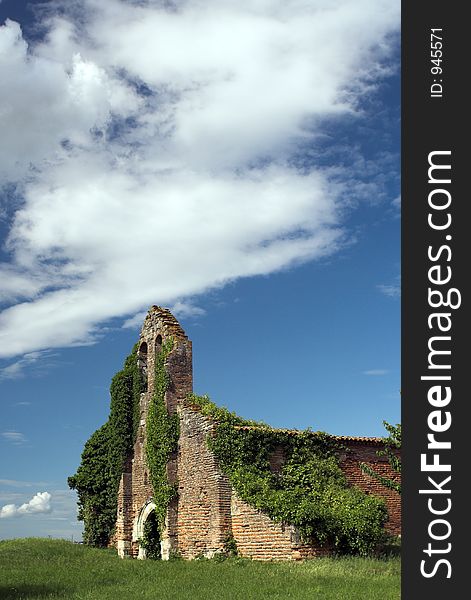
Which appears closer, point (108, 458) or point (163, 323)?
point (163, 323)

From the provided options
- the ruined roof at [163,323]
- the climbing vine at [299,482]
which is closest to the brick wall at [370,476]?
the climbing vine at [299,482]

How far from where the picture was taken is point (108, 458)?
34.4m

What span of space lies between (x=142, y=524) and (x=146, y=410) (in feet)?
15.5

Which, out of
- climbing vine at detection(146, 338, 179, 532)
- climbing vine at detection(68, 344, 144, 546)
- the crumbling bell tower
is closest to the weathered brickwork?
the crumbling bell tower

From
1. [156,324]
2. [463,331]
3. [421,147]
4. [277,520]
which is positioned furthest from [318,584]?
[156,324]

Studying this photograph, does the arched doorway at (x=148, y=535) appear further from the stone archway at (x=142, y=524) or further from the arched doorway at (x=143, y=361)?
the arched doorway at (x=143, y=361)

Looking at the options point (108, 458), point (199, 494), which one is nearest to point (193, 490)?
point (199, 494)

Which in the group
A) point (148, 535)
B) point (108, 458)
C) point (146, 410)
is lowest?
point (148, 535)

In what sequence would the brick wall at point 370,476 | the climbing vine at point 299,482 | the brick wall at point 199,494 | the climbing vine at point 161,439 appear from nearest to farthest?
the climbing vine at point 299,482 < the brick wall at point 199,494 < the brick wall at point 370,476 < the climbing vine at point 161,439

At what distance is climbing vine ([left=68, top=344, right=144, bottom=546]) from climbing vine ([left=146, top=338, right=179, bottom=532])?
2.87 m

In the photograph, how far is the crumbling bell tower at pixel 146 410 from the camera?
29125 mm

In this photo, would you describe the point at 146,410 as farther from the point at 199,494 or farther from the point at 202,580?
the point at 202,580

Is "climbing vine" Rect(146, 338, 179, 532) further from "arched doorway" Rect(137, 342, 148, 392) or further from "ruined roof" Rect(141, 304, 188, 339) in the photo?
"arched doorway" Rect(137, 342, 148, 392)

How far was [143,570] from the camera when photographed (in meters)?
23.2
